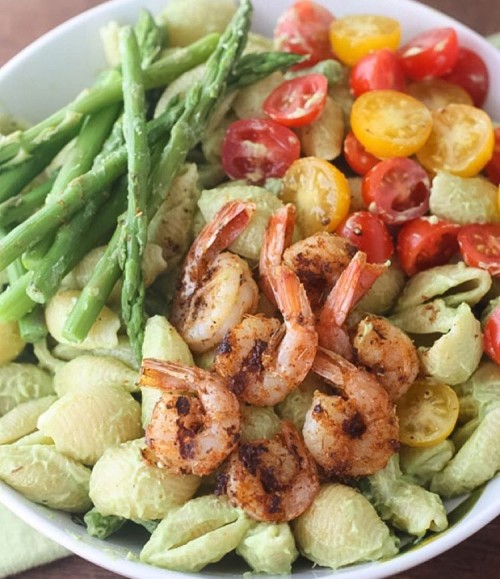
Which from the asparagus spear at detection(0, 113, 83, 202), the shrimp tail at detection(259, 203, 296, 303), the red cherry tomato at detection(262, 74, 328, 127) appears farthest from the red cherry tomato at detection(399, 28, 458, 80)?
the asparagus spear at detection(0, 113, 83, 202)

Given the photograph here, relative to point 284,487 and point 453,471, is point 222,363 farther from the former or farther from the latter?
point 453,471

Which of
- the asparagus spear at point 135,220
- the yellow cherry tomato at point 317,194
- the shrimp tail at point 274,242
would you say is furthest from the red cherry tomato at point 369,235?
the asparagus spear at point 135,220

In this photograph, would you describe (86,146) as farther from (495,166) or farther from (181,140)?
(495,166)

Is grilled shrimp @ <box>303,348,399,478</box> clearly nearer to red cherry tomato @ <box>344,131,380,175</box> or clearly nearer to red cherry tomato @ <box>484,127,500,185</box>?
red cherry tomato @ <box>344,131,380,175</box>

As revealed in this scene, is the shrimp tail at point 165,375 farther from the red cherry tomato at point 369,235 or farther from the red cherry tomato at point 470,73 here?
the red cherry tomato at point 470,73

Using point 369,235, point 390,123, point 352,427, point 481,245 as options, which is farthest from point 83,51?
point 352,427

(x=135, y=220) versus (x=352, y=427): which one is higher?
(x=135, y=220)

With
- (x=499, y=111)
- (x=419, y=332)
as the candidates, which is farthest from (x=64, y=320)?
(x=499, y=111)
